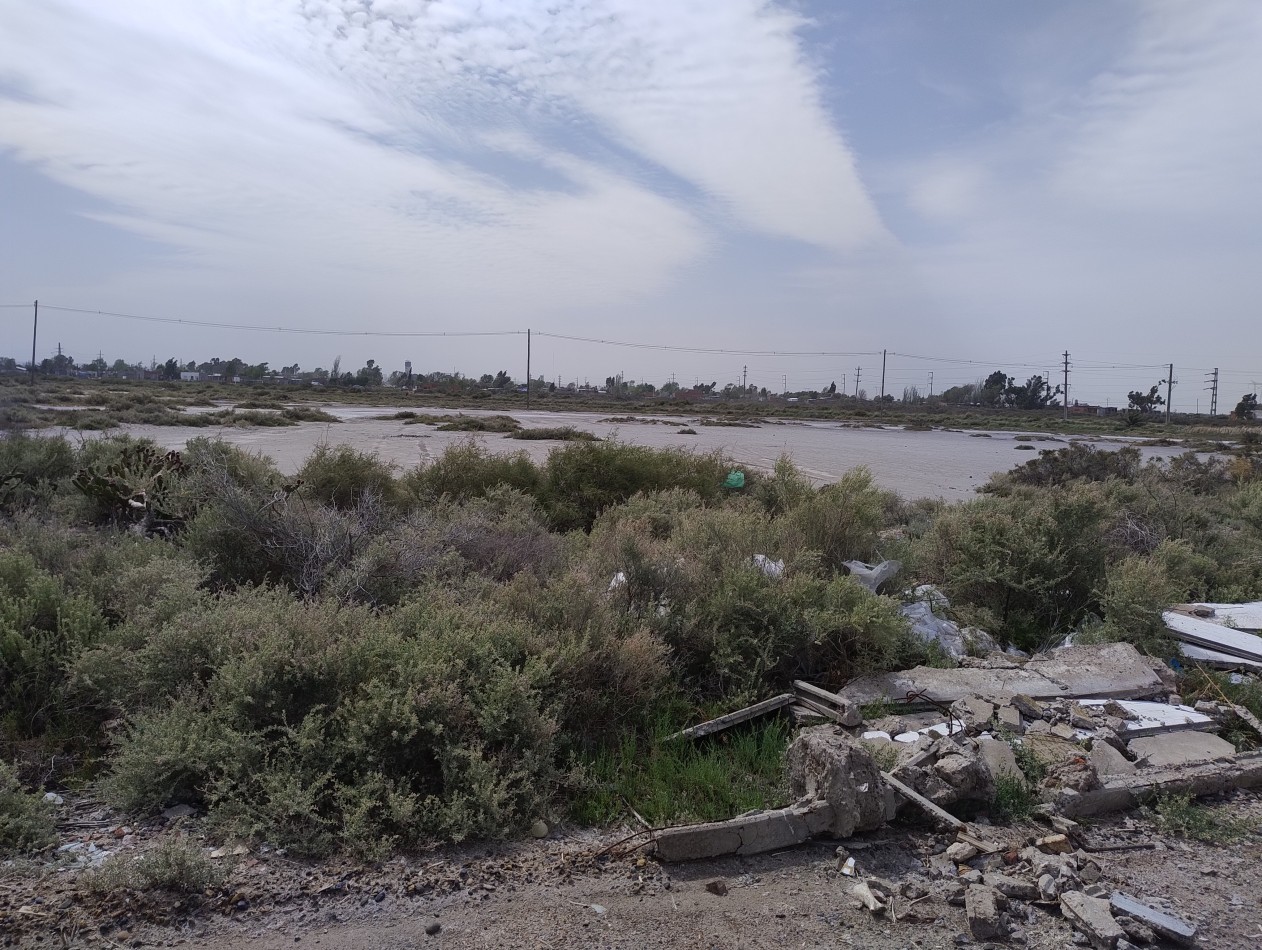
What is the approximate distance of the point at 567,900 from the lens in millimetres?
3811

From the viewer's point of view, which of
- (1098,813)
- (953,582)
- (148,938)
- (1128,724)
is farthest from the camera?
(953,582)

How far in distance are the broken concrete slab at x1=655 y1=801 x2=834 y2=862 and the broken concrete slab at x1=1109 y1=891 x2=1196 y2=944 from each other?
1.29 meters

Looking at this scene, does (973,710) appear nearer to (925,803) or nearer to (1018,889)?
(925,803)

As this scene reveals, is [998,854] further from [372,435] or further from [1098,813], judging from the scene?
[372,435]

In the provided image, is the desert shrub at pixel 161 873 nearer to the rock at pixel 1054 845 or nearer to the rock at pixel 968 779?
the rock at pixel 968 779

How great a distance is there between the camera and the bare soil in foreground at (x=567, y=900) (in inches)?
136

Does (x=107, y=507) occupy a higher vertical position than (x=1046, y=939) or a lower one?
higher

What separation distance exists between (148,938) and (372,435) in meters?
28.3

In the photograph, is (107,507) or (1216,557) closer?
(107,507)

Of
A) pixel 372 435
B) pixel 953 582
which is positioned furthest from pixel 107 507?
pixel 372 435

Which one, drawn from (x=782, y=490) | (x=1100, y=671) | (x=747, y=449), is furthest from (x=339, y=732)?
(x=747, y=449)

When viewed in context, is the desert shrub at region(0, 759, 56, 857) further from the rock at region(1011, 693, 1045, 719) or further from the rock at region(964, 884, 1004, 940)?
the rock at region(1011, 693, 1045, 719)

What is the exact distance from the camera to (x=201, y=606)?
18.5 feet

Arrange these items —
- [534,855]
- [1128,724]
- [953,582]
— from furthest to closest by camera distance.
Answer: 1. [953,582]
2. [1128,724]
3. [534,855]
